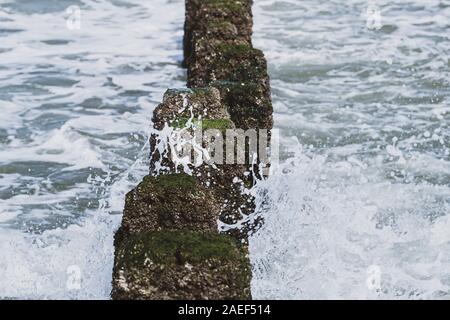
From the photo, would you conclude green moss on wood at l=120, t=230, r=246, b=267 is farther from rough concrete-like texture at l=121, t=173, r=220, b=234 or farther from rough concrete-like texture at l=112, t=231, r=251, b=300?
rough concrete-like texture at l=121, t=173, r=220, b=234

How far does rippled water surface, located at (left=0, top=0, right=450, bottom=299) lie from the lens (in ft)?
20.0

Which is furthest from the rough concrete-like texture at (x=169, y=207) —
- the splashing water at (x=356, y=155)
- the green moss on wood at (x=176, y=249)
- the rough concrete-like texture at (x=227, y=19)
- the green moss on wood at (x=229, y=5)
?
the green moss on wood at (x=229, y=5)

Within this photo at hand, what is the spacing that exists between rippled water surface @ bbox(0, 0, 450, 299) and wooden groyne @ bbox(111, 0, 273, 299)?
1.39 ft

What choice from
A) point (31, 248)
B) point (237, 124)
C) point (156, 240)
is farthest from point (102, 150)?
point (156, 240)

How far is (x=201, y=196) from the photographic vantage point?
14.1ft

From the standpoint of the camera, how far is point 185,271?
3.63 m

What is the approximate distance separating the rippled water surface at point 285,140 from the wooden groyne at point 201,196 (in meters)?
0.42

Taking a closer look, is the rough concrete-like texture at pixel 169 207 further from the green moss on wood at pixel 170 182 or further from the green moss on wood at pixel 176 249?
the green moss on wood at pixel 176 249

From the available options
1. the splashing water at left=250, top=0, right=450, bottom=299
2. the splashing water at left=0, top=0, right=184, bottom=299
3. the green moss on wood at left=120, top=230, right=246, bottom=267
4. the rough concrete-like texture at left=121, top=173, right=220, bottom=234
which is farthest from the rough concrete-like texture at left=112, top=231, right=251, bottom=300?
the splashing water at left=250, top=0, right=450, bottom=299

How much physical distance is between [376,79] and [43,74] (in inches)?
160

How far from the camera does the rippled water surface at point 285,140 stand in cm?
611
